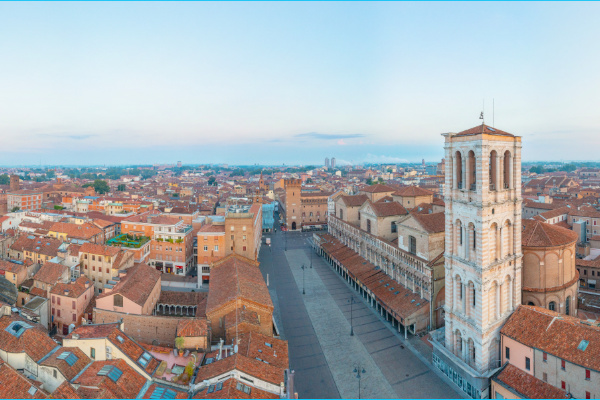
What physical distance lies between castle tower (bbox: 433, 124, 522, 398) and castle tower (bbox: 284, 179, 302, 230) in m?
66.3

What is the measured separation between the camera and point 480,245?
28719 mm

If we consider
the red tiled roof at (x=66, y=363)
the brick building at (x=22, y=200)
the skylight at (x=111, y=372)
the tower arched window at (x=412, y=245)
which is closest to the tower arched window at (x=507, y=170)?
the tower arched window at (x=412, y=245)

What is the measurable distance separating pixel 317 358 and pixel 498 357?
51.0 feet

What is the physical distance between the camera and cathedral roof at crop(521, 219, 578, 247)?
109 feet

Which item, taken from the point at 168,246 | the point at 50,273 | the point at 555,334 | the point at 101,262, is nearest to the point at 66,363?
the point at 50,273

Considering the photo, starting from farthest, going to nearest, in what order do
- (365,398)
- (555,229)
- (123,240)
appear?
(123,240) < (555,229) < (365,398)

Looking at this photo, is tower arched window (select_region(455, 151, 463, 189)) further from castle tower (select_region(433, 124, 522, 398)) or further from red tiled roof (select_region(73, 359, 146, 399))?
red tiled roof (select_region(73, 359, 146, 399))

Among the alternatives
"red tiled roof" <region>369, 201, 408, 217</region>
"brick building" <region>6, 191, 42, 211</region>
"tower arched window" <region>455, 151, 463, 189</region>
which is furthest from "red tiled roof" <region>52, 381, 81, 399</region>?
"brick building" <region>6, 191, 42, 211</region>

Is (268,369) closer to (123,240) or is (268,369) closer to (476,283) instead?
(476,283)

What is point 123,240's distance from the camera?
58312 mm

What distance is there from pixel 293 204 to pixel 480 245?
71.4 m

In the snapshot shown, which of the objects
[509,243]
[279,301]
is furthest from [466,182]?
[279,301]

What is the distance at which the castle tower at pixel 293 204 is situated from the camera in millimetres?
96812

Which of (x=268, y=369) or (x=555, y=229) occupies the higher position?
(x=555, y=229)
